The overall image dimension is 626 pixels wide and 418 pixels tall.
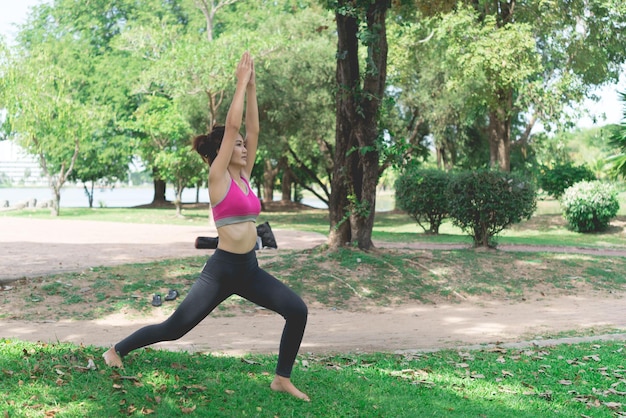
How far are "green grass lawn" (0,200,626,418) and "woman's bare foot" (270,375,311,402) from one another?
96 mm

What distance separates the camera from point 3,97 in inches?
1104

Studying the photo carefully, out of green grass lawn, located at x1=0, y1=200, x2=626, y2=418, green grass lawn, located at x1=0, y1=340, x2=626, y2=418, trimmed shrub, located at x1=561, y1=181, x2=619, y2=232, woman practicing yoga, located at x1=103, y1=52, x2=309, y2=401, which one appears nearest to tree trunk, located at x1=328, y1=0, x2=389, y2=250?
green grass lawn, located at x1=0, y1=200, x2=626, y2=418

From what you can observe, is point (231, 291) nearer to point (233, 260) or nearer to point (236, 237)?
point (233, 260)

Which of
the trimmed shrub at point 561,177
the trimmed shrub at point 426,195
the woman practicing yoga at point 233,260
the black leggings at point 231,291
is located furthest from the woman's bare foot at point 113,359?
the trimmed shrub at point 561,177

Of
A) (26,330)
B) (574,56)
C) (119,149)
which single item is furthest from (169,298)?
(119,149)

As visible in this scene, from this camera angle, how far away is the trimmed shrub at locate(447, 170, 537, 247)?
587 inches

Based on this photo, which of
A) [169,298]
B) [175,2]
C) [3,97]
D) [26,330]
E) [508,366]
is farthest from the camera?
[175,2]

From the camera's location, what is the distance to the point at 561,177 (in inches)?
1208

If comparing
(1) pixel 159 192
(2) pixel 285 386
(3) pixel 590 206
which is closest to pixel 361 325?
(2) pixel 285 386

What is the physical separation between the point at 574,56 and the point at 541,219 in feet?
21.7

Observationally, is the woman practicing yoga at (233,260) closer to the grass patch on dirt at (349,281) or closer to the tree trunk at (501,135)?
the grass patch on dirt at (349,281)

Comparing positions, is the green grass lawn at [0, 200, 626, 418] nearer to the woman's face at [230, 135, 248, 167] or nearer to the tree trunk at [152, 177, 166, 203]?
the woman's face at [230, 135, 248, 167]

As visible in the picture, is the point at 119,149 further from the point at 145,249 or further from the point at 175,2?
the point at 145,249

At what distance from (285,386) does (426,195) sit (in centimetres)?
1637
